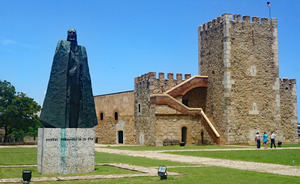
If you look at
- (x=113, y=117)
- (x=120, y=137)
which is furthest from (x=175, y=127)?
(x=113, y=117)

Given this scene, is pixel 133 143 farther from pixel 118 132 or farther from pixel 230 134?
pixel 230 134

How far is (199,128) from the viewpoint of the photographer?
105ft

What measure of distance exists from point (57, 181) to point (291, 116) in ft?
102

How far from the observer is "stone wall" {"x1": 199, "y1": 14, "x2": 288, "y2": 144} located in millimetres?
31203

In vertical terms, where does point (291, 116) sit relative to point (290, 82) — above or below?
below

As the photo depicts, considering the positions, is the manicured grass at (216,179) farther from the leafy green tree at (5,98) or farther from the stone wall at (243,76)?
the leafy green tree at (5,98)

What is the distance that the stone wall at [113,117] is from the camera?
36.6 m

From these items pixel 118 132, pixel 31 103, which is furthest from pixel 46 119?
pixel 31 103

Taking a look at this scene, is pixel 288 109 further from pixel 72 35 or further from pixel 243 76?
pixel 72 35

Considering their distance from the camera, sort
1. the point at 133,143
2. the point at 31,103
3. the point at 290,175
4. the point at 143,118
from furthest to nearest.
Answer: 1. the point at 31,103
2. the point at 133,143
3. the point at 143,118
4. the point at 290,175

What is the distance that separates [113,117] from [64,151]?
2782cm

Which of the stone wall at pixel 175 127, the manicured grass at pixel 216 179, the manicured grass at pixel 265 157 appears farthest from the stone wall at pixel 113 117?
the manicured grass at pixel 216 179

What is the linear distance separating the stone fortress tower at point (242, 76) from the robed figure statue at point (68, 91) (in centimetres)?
2063

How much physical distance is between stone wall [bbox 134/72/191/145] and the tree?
439 inches
